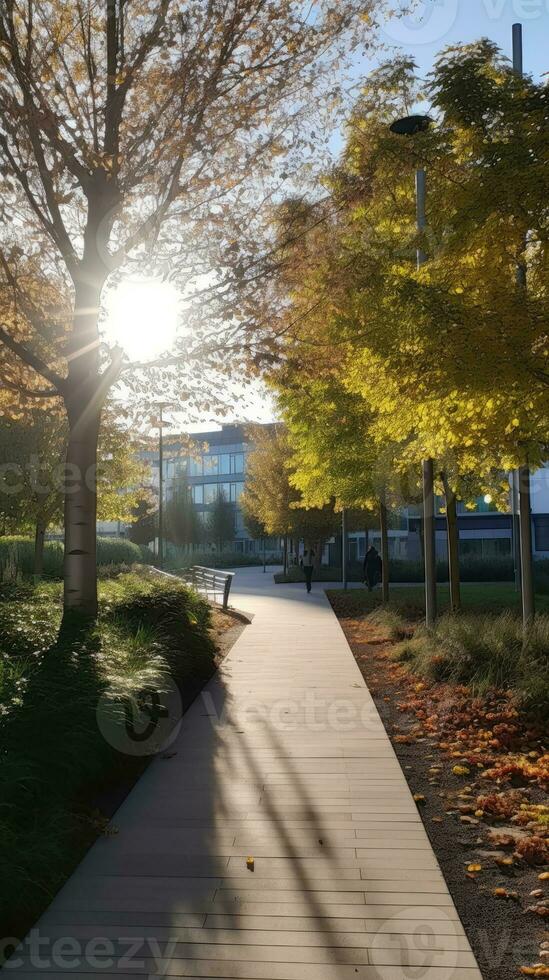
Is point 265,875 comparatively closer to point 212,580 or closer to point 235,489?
point 212,580

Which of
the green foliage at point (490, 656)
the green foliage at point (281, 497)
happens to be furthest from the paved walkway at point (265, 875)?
the green foliage at point (281, 497)

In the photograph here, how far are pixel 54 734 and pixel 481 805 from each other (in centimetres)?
288

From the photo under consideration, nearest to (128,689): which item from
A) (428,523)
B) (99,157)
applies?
(99,157)

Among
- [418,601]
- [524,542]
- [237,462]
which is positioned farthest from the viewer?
[237,462]

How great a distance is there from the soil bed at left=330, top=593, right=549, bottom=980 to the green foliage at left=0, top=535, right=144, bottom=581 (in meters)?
11.5

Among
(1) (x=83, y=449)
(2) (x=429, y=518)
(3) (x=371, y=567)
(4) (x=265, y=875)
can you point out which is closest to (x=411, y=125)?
(1) (x=83, y=449)

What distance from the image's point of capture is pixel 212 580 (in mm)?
21141

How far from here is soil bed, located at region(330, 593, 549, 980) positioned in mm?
3877

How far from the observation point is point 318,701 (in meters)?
9.12

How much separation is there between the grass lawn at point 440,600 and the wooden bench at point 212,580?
10.9 ft

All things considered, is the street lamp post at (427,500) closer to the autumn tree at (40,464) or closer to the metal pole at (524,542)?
the metal pole at (524,542)

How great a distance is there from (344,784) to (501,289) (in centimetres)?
489

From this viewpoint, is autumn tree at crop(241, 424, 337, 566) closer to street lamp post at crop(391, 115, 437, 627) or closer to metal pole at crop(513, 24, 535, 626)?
street lamp post at crop(391, 115, 437, 627)

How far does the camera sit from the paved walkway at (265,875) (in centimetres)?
357
